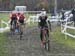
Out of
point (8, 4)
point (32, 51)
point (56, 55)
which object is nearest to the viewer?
point (56, 55)

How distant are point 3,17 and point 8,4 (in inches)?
967

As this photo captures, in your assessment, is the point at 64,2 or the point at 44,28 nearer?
the point at 44,28

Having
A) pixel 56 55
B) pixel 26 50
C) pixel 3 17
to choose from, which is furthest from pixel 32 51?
pixel 3 17

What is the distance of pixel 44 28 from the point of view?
15.8m

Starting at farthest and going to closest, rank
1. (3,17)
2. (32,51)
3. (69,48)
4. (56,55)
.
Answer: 1. (3,17)
2. (69,48)
3. (32,51)
4. (56,55)

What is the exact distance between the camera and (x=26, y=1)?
67.9 m

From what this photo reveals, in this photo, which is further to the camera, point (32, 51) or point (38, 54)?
point (32, 51)

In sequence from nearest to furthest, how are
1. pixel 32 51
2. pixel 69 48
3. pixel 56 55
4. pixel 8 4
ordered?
1. pixel 56 55
2. pixel 32 51
3. pixel 69 48
4. pixel 8 4

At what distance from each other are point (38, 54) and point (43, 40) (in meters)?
1.84

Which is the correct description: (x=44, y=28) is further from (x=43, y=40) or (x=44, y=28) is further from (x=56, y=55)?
(x=56, y=55)

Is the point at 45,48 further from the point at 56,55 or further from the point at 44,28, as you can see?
the point at 56,55

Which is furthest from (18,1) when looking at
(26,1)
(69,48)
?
(69,48)

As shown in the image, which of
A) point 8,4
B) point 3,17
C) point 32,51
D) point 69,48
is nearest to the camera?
point 32,51

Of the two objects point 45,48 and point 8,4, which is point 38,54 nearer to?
point 45,48
